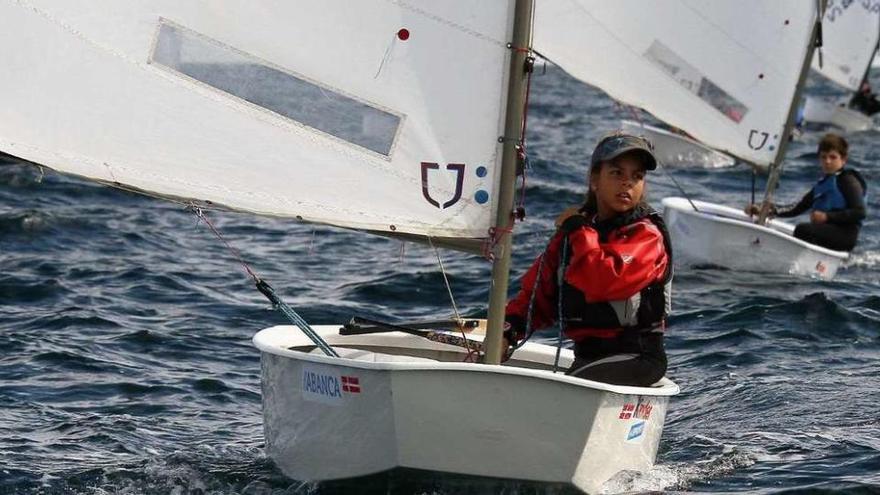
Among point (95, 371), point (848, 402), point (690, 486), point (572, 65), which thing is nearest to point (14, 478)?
point (95, 371)

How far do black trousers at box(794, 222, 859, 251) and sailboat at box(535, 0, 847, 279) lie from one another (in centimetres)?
18

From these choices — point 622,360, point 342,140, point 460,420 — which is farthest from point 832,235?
point 460,420

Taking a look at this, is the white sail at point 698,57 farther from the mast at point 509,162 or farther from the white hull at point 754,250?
the mast at point 509,162

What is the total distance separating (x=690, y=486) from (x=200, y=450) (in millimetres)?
1906

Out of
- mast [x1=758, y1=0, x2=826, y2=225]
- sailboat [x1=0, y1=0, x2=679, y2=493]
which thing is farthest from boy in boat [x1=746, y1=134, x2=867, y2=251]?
sailboat [x1=0, y1=0, x2=679, y2=493]

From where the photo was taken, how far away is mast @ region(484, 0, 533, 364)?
5.21 metres

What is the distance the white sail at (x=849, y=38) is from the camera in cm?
2152

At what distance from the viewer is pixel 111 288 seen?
956 centimetres

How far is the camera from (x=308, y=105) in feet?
17.5

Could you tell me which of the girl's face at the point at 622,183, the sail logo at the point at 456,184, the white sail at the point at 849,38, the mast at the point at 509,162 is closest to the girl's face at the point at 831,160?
the girl's face at the point at 622,183

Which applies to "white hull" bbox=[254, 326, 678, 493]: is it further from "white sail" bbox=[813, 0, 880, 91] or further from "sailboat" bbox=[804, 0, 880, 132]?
"white sail" bbox=[813, 0, 880, 91]

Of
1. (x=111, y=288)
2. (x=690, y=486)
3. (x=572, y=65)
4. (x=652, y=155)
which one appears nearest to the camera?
(x=652, y=155)

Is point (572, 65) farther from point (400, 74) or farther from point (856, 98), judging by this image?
point (856, 98)

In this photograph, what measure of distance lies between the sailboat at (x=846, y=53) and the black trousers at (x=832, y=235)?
8595 millimetres
